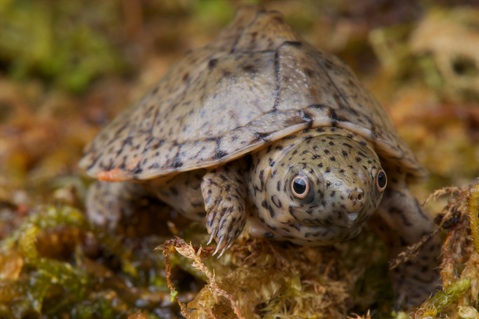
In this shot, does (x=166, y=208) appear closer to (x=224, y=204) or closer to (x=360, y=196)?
(x=224, y=204)

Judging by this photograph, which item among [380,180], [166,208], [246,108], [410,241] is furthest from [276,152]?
[166,208]

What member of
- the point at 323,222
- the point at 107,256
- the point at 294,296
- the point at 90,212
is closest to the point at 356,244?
the point at 294,296

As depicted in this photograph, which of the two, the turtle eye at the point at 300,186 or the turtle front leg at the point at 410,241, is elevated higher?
the turtle eye at the point at 300,186

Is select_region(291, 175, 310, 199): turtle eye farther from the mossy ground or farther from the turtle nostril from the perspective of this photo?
the mossy ground

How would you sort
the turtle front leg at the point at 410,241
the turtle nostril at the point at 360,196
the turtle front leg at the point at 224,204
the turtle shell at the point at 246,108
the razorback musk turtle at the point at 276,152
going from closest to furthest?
the turtle nostril at the point at 360,196
the razorback musk turtle at the point at 276,152
the turtle front leg at the point at 224,204
the turtle shell at the point at 246,108
the turtle front leg at the point at 410,241

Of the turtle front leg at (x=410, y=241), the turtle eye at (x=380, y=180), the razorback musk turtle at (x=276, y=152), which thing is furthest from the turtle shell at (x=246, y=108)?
the turtle eye at (x=380, y=180)

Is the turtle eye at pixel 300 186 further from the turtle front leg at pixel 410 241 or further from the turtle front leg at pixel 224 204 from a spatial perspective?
the turtle front leg at pixel 410 241
